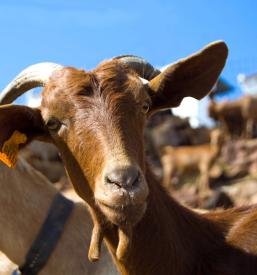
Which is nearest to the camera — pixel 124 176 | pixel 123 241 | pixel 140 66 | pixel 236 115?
pixel 124 176

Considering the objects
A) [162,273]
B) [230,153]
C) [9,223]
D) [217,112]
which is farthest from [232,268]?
[217,112]

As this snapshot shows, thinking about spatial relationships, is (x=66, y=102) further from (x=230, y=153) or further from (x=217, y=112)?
(x=217, y=112)

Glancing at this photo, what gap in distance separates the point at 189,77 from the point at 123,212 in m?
1.35

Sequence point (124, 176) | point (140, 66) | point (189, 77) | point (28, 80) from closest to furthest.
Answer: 1. point (124, 176)
2. point (189, 77)
3. point (28, 80)
4. point (140, 66)

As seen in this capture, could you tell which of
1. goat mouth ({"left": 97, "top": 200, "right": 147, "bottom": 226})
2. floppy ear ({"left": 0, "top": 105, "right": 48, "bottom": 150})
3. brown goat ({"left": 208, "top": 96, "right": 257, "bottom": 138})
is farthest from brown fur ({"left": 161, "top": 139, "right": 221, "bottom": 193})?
goat mouth ({"left": 97, "top": 200, "right": 147, "bottom": 226})

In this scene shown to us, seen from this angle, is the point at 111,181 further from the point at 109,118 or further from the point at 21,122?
the point at 21,122

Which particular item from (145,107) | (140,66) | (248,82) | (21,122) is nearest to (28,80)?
(21,122)

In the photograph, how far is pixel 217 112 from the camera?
98.3 feet

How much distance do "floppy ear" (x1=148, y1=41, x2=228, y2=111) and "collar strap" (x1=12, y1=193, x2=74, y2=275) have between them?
4.35 feet

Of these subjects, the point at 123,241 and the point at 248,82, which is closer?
the point at 123,241

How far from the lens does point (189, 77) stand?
4113 millimetres

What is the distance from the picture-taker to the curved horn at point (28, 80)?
4.11 metres

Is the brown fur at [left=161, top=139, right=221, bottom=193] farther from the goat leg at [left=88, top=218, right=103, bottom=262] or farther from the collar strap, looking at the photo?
the goat leg at [left=88, top=218, right=103, bottom=262]

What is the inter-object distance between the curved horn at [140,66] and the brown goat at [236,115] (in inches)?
934
